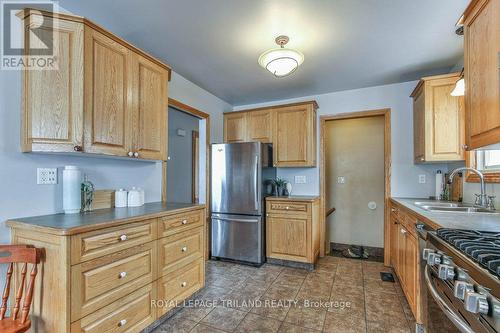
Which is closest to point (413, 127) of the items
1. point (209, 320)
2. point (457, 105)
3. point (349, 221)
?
point (457, 105)

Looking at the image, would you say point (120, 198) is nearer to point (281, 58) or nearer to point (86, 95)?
point (86, 95)

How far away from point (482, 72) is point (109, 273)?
244cm

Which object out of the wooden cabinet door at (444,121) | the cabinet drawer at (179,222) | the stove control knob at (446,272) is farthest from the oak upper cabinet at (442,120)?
the cabinet drawer at (179,222)

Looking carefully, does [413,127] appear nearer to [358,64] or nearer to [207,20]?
[358,64]

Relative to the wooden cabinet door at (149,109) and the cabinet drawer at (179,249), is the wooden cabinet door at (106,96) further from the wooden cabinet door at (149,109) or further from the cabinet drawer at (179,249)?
the cabinet drawer at (179,249)

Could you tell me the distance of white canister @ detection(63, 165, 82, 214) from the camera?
1.70 meters

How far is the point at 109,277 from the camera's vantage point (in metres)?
1.49

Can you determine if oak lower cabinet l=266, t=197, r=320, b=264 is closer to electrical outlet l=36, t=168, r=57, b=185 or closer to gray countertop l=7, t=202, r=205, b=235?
gray countertop l=7, t=202, r=205, b=235

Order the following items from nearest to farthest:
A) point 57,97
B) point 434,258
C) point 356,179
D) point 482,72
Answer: point 434,258 < point 482,72 < point 57,97 < point 356,179

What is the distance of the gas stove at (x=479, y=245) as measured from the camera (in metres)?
0.72

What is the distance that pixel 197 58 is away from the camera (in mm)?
2570

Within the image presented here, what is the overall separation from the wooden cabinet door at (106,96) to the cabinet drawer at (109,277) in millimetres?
764

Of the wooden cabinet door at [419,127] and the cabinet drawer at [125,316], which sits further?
the wooden cabinet door at [419,127]

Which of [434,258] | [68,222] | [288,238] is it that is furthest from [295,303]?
[68,222]
